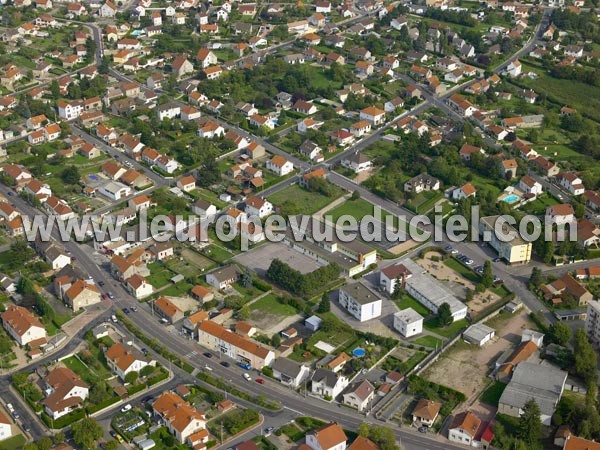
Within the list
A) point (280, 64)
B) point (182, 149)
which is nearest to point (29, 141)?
point (182, 149)

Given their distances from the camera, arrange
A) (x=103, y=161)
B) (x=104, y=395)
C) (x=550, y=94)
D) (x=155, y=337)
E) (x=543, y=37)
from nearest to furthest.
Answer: (x=104, y=395) < (x=155, y=337) < (x=103, y=161) < (x=550, y=94) < (x=543, y=37)

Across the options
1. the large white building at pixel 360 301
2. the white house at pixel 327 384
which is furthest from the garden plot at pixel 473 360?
the large white building at pixel 360 301

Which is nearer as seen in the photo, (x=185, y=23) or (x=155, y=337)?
(x=155, y=337)

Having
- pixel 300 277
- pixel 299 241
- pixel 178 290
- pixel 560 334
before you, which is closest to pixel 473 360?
pixel 560 334

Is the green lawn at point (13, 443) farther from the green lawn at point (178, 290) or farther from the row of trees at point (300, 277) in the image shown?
the row of trees at point (300, 277)

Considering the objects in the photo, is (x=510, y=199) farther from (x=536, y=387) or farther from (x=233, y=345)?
(x=233, y=345)

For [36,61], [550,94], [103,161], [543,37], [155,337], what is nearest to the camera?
[155,337]

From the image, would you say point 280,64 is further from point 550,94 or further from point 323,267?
point 323,267
